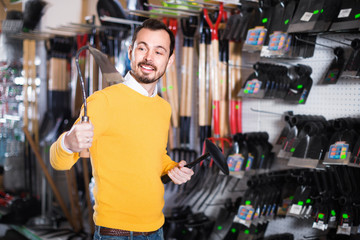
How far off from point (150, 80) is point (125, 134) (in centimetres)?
27

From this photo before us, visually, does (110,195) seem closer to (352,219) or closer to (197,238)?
(352,219)

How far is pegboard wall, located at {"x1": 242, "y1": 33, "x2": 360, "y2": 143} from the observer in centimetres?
287

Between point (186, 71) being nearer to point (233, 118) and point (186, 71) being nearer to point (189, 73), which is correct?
point (189, 73)

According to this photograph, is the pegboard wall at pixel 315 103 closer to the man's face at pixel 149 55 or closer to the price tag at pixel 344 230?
the price tag at pixel 344 230

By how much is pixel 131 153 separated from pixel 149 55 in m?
0.43

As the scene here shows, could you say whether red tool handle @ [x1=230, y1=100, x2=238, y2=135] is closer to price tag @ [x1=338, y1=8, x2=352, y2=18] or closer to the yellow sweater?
price tag @ [x1=338, y1=8, x2=352, y2=18]

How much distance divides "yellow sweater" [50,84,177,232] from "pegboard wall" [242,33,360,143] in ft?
4.79

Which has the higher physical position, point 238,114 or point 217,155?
point 217,155

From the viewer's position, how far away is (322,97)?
3066mm

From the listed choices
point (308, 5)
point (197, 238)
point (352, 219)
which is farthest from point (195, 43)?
point (352, 219)

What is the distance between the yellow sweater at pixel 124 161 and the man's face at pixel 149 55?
3.7 inches

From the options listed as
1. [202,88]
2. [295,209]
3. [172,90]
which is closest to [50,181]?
[172,90]

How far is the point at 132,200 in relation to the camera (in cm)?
179

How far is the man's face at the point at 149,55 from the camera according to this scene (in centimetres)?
188
